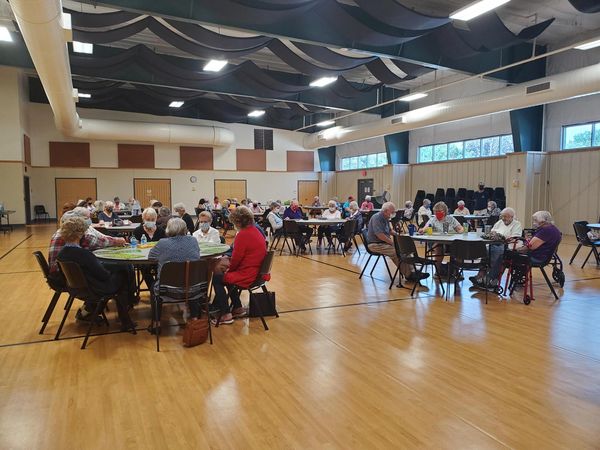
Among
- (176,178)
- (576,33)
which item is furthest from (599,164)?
(176,178)

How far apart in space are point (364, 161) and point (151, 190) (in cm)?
1015

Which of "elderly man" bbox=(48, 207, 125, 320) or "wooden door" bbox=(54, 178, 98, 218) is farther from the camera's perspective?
"wooden door" bbox=(54, 178, 98, 218)

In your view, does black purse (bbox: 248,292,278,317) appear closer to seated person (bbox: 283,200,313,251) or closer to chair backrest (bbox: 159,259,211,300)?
chair backrest (bbox: 159,259,211,300)

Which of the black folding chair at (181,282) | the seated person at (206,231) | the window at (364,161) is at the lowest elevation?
the black folding chair at (181,282)

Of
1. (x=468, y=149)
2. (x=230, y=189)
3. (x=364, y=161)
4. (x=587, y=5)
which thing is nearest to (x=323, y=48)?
(x=587, y=5)

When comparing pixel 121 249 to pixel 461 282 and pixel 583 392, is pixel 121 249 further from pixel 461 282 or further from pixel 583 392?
pixel 461 282

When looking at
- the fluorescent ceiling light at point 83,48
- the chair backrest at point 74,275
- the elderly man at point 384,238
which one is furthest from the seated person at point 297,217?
the fluorescent ceiling light at point 83,48

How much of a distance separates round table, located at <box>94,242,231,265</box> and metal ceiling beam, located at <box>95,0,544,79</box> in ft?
13.8

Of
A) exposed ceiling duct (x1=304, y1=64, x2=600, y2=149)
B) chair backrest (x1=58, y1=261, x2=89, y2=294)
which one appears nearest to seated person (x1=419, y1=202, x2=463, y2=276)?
chair backrest (x1=58, y1=261, x2=89, y2=294)

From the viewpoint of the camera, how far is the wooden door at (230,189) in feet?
71.1

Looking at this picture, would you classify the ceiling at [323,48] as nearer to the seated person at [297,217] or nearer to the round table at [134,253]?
the seated person at [297,217]

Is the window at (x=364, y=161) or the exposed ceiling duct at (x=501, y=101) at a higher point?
the exposed ceiling duct at (x=501, y=101)

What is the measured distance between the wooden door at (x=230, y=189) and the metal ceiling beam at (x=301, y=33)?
13.5 meters

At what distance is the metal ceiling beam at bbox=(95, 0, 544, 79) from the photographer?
696cm
